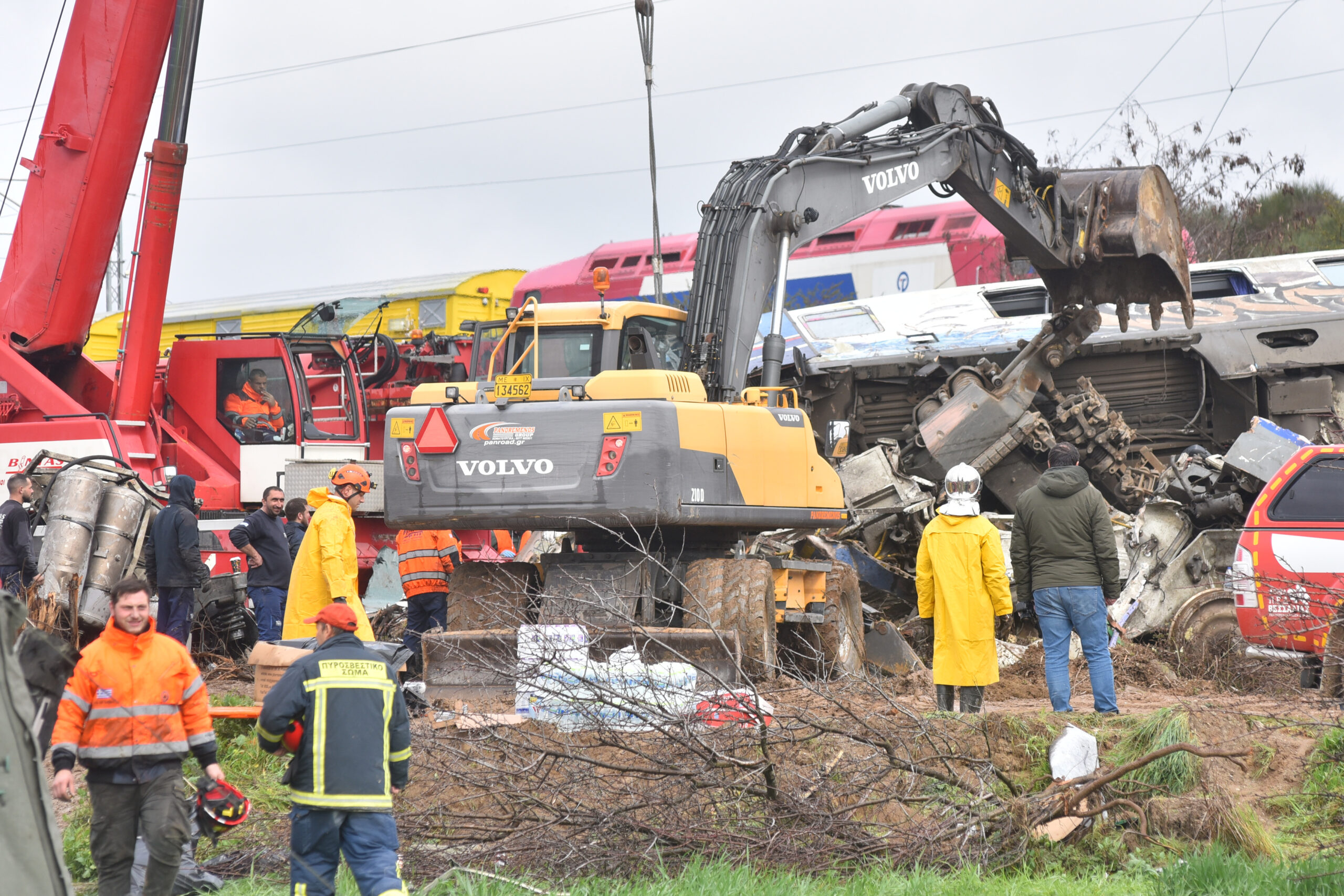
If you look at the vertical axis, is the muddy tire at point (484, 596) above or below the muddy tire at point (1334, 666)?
above

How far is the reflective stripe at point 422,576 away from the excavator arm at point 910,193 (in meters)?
2.40

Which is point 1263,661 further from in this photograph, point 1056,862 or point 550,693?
point 550,693

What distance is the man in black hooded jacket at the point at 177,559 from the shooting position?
994 centimetres

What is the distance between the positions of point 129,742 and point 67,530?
228 inches

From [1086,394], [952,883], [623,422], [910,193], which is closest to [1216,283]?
[1086,394]

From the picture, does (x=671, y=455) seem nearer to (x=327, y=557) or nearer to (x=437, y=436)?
(x=437, y=436)

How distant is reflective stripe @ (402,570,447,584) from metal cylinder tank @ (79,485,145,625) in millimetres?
2253

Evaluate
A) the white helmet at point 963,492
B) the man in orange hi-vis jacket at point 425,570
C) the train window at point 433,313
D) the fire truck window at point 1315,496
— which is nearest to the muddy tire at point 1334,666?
the fire truck window at point 1315,496

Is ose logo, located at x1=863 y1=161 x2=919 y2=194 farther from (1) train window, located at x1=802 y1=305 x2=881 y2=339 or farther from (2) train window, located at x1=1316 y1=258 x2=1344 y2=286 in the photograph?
(2) train window, located at x1=1316 y1=258 x2=1344 y2=286

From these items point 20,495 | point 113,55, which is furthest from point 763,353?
point 113,55

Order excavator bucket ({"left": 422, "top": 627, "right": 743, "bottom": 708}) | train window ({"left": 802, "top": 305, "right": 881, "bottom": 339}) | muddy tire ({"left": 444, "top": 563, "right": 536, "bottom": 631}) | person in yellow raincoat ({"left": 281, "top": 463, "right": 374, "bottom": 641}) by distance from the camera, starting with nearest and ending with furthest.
A: 1. person in yellow raincoat ({"left": 281, "top": 463, "right": 374, "bottom": 641})
2. excavator bucket ({"left": 422, "top": 627, "right": 743, "bottom": 708})
3. muddy tire ({"left": 444, "top": 563, "right": 536, "bottom": 631})
4. train window ({"left": 802, "top": 305, "right": 881, "bottom": 339})

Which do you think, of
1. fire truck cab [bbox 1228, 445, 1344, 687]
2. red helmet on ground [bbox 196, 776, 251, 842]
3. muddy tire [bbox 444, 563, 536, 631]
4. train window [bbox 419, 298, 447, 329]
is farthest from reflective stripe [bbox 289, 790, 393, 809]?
train window [bbox 419, 298, 447, 329]

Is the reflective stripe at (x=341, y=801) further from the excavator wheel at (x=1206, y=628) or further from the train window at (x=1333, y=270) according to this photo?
the train window at (x=1333, y=270)

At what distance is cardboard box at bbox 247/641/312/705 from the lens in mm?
6969
